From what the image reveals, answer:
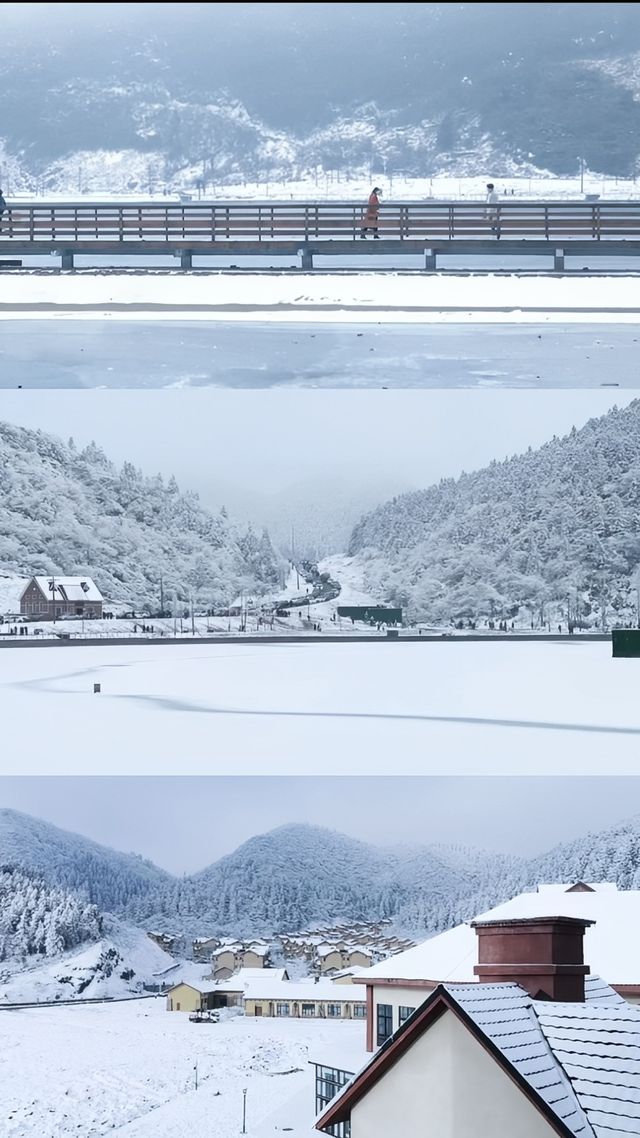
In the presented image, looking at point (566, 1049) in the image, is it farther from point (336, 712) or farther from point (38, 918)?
point (38, 918)

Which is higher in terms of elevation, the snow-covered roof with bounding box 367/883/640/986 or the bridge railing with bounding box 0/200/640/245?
the bridge railing with bounding box 0/200/640/245

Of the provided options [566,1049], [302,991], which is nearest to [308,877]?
[302,991]

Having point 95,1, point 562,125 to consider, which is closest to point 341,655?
point 562,125

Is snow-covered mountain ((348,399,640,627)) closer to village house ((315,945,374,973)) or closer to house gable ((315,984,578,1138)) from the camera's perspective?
village house ((315,945,374,973))

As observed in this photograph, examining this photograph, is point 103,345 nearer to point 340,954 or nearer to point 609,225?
point 609,225

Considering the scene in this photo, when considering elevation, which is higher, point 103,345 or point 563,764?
point 103,345

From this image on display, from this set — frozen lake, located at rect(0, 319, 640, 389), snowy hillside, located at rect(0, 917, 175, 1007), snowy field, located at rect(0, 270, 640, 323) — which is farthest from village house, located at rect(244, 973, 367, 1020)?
snowy field, located at rect(0, 270, 640, 323)

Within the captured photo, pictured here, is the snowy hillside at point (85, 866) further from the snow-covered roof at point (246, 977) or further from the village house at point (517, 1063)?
the village house at point (517, 1063)
